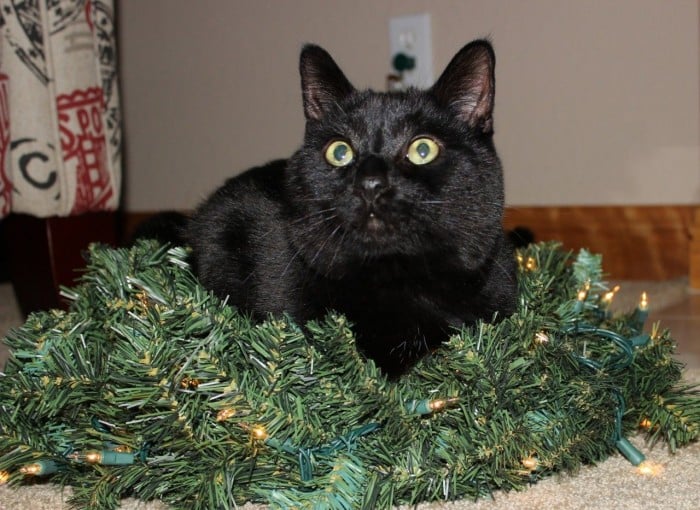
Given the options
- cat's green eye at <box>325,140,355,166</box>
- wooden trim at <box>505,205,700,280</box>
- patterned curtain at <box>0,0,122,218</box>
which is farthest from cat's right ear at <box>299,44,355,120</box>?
wooden trim at <box>505,205,700,280</box>

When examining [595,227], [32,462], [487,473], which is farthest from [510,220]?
[32,462]

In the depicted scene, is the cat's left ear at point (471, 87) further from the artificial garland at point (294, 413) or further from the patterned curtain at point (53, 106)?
the patterned curtain at point (53, 106)

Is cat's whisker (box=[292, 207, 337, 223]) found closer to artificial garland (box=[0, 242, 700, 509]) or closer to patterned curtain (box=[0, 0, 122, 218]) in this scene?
artificial garland (box=[0, 242, 700, 509])

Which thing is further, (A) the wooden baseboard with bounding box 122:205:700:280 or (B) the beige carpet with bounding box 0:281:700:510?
(A) the wooden baseboard with bounding box 122:205:700:280

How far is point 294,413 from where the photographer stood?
0.83 meters

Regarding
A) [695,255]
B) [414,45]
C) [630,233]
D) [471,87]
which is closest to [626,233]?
[630,233]

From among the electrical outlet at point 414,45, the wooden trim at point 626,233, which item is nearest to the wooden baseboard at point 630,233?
the wooden trim at point 626,233

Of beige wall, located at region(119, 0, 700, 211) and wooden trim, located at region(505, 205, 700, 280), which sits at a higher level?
beige wall, located at region(119, 0, 700, 211)

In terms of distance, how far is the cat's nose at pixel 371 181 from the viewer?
0.87m

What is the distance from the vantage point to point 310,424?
0.83 meters

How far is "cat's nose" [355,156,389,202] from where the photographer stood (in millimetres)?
871

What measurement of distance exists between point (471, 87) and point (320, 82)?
0.20 meters

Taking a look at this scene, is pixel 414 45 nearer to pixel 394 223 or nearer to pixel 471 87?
pixel 471 87

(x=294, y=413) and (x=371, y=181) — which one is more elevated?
(x=371, y=181)
